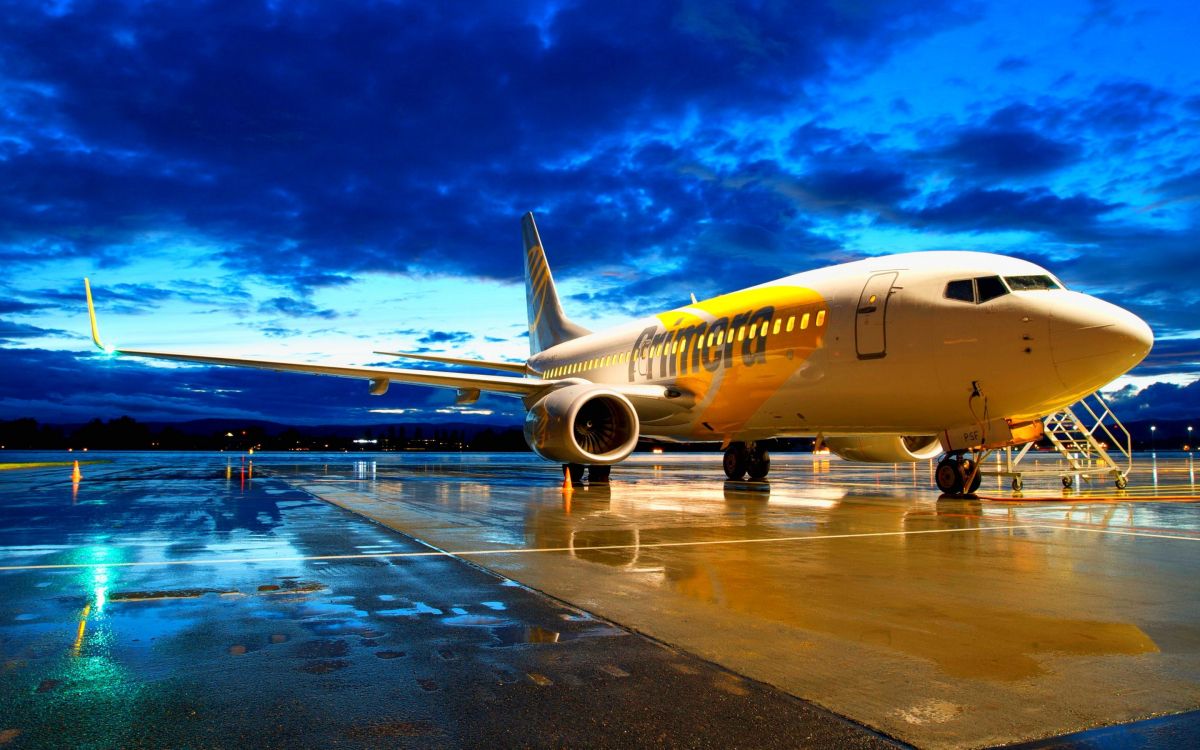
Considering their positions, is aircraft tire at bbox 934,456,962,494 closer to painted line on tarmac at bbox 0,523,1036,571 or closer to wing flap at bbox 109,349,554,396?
painted line on tarmac at bbox 0,523,1036,571

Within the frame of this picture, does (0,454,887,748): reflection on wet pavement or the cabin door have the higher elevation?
the cabin door

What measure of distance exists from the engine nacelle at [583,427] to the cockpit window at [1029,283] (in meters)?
6.89

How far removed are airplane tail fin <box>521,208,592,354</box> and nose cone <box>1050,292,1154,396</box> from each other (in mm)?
15821

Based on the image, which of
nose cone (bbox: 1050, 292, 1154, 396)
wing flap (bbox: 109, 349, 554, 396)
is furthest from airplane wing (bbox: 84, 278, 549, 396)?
nose cone (bbox: 1050, 292, 1154, 396)

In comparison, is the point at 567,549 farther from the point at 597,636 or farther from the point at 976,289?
the point at 976,289

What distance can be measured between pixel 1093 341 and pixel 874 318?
9.56 ft

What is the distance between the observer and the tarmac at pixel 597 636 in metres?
2.96

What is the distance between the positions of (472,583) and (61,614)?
2.35m

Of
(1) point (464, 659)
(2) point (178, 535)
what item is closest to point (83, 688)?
(1) point (464, 659)

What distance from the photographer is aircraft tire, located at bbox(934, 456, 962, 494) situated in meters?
13.9

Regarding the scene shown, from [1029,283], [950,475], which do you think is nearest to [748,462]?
[950,475]

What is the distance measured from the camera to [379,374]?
19703 millimetres

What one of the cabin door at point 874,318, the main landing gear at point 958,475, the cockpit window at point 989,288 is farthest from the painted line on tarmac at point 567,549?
the main landing gear at point 958,475

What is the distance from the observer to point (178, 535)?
27.9ft
